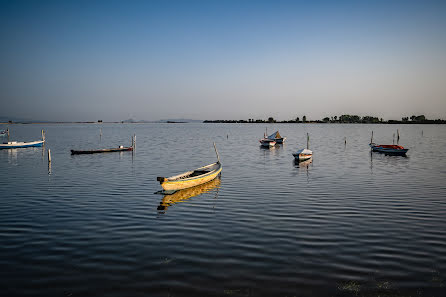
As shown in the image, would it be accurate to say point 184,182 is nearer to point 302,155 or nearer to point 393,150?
point 302,155

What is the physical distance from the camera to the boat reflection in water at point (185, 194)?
80.1 ft

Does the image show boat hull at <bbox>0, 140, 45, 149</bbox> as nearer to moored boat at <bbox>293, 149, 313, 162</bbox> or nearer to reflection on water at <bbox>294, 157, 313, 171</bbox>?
moored boat at <bbox>293, 149, 313, 162</bbox>

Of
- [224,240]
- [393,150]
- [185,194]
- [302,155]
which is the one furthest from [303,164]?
[224,240]

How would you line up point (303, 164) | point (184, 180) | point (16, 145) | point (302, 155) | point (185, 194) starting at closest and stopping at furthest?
1. point (185, 194)
2. point (184, 180)
3. point (303, 164)
4. point (302, 155)
5. point (16, 145)

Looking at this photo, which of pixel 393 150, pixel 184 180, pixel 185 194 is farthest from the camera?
pixel 393 150

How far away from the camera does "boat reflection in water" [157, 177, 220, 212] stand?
24.4 metres

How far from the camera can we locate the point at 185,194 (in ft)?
93.2

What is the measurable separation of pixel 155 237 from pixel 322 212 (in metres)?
11.2

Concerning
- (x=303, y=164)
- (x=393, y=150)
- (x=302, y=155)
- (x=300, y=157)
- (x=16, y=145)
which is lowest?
(x=303, y=164)

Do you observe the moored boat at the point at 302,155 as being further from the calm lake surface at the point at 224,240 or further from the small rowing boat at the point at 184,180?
the small rowing boat at the point at 184,180

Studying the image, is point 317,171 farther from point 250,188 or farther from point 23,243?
point 23,243

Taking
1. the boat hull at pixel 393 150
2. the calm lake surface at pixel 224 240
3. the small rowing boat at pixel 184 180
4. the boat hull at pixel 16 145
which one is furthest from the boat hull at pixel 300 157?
the boat hull at pixel 16 145

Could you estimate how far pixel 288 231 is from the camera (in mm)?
17703

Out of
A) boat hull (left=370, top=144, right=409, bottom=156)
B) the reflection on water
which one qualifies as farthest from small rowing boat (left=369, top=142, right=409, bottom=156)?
the reflection on water
